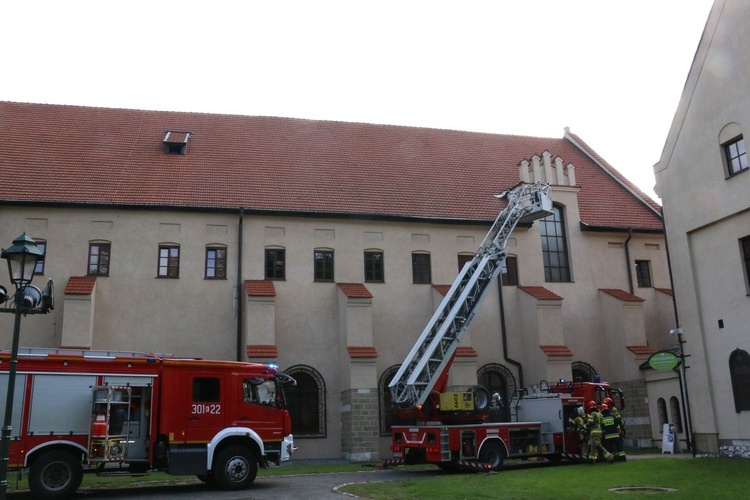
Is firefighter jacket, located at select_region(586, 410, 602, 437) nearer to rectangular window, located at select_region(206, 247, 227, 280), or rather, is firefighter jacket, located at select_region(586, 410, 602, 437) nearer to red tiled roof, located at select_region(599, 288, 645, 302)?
red tiled roof, located at select_region(599, 288, 645, 302)

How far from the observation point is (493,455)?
20.0m

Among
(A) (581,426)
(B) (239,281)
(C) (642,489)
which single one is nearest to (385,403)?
(B) (239,281)

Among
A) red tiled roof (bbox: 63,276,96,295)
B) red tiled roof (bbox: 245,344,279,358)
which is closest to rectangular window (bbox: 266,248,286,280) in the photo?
red tiled roof (bbox: 245,344,279,358)

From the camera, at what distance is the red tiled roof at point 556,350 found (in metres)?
27.9

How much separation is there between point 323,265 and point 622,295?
42.3ft

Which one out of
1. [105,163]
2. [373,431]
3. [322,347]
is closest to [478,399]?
[373,431]

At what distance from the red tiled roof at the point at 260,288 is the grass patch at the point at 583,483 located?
1077 centimetres

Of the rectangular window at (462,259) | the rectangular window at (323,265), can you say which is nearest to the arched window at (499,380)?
the rectangular window at (462,259)

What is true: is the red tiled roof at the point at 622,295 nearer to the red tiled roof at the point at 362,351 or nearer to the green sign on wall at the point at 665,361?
the green sign on wall at the point at 665,361

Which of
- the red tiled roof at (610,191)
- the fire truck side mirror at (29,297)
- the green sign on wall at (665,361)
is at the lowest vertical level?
the green sign on wall at (665,361)

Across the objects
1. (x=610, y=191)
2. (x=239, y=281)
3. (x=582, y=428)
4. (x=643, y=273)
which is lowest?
(x=582, y=428)

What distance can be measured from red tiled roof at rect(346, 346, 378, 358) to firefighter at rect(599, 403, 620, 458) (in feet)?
27.9

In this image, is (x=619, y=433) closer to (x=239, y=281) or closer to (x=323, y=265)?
(x=323, y=265)

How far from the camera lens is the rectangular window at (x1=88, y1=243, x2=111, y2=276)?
2648 centimetres
